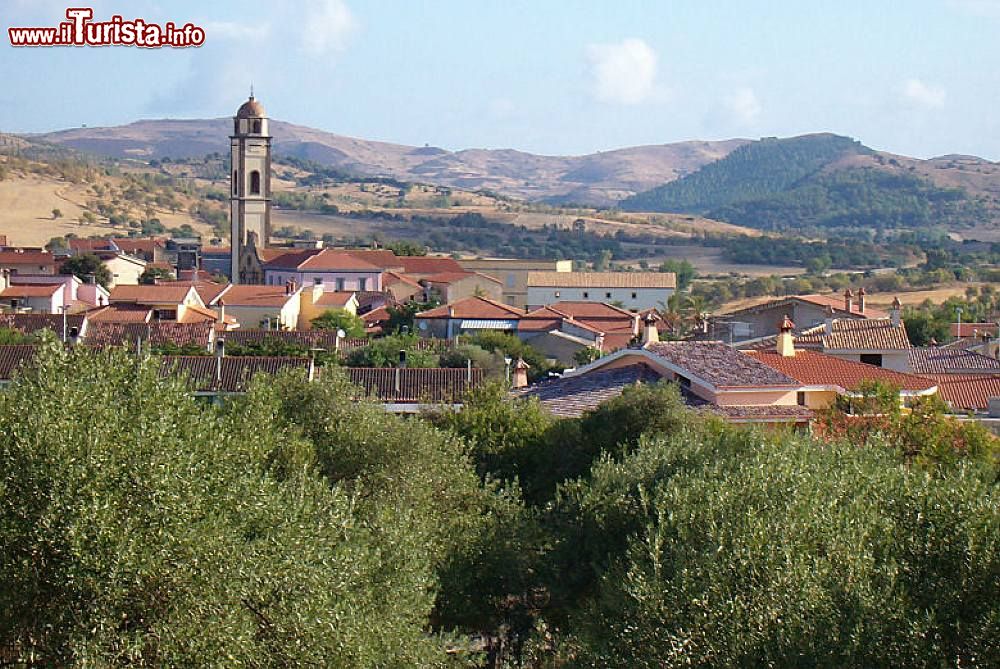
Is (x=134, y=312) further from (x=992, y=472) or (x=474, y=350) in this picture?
(x=992, y=472)

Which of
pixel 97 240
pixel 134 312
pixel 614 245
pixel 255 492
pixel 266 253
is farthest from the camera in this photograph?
pixel 614 245

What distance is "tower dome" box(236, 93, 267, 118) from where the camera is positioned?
10269 cm

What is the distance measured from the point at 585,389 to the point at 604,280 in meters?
50.4

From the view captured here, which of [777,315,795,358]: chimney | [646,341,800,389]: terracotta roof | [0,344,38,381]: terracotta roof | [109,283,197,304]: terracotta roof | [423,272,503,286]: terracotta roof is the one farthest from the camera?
[423,272,503,286]: terracotta roof

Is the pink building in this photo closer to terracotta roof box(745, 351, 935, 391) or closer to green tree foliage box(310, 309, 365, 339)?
green tree foliage box(310, 309, 365, 339)

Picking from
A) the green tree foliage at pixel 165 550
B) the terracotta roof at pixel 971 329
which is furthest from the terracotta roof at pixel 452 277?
the green tree foliage at pixel 165 550

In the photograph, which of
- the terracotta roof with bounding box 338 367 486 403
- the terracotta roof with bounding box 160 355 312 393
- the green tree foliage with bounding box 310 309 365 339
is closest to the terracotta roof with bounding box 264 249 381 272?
the green tree foliage with bounding box 310 309 365 339

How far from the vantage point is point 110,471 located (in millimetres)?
14844

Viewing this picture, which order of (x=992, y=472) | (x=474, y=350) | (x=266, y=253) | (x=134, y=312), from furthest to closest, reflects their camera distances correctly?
1. (x=266, y=253)
2. (x=134, y=312)
3. (x=474, y=350)
4. (x=992, y=472)

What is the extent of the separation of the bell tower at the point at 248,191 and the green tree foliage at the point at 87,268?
1244cm

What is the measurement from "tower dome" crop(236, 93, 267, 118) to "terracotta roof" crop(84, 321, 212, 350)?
52.6 meters

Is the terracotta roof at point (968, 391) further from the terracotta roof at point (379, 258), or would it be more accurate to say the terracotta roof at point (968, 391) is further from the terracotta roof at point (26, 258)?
the terracotta roof at point (379, 258)

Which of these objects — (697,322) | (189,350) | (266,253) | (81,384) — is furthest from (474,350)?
(266,253)

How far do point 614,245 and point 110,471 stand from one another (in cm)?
14351
